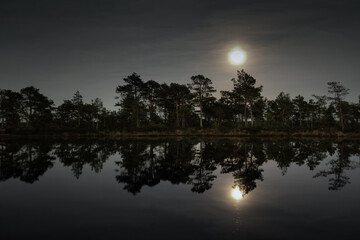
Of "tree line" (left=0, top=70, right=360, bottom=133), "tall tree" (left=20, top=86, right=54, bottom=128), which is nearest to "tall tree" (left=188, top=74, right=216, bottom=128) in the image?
"tree line" (left=0, top=70, right=360, bottom=133)

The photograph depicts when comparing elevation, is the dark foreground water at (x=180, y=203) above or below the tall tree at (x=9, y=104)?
below

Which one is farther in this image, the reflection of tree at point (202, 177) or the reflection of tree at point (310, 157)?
the reflection of tree at point (310, 157)

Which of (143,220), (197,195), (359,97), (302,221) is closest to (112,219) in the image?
(143,220)

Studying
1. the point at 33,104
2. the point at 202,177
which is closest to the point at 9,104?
the point at 33,104

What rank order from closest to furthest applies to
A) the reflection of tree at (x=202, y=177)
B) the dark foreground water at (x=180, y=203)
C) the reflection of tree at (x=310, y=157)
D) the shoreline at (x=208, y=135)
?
the dark foreground water at (x=180, y=203)
the reflection of tree at (x=202, y=177)
the reflection of tree at (x=310, y=157)
the shoreline at (x=208, y=135)

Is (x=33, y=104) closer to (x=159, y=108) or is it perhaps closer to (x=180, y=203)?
(x=159, y=108)

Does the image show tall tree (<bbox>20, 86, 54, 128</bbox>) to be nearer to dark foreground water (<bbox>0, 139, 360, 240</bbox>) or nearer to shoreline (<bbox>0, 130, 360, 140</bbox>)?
shoreline (<bbox>0, 130, 360, 140</bbox>)

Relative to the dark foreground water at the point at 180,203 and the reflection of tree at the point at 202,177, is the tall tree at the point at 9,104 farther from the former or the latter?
the reflection of tree at the point at 202,177

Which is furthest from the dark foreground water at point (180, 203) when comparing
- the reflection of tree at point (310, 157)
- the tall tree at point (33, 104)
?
the tall tree at point (33, 104)

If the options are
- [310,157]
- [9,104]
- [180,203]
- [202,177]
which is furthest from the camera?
[9,104]

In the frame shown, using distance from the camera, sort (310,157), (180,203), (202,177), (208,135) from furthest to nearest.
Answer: (208,135), (310,157), (202,177), (180,203)

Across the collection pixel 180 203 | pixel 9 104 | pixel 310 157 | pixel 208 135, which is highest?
pixel 9 104

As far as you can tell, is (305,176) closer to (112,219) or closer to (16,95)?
(112,219)

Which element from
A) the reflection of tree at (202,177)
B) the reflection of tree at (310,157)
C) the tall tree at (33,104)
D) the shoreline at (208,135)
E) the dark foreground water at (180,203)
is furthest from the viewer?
the tall tree at (33,104)
